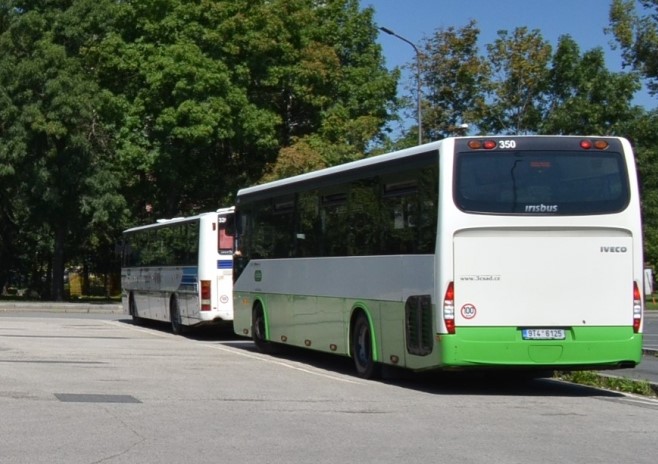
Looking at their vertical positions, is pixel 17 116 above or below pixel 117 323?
above

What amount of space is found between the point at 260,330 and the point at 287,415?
9.64 meters

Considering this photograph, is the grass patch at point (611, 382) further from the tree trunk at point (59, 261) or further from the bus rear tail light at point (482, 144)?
the tree trunk at point (59, 261)

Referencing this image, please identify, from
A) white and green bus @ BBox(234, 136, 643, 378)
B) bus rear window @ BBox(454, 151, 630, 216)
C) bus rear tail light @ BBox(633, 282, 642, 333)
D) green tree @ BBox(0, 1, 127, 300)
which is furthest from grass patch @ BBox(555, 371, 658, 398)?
green tree @ BBox(0, 1, 127, 300)

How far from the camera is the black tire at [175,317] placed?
28645 mm

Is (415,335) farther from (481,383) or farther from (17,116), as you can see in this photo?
(17,116)

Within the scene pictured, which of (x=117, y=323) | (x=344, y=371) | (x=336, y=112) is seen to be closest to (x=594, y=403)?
(x=344, y=371)

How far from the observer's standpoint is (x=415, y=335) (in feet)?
50.2

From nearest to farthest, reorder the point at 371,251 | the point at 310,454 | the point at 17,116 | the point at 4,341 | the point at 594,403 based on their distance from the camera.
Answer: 1. the point at 310,454
2. the point at 594,403
3. the point at 371,251
4. the point at 4,341
5. the point at 17,116

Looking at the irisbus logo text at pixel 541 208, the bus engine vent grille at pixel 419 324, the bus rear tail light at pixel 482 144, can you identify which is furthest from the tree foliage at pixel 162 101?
the irisbus logo text at pixel 541 208

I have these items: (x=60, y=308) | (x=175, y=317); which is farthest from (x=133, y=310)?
(x=60, y=308)

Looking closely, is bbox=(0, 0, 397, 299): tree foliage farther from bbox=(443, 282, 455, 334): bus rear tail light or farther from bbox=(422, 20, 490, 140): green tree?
bbox=(443, 282, 455, 334): bus rear tail light

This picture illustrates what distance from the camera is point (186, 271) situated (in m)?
27.6

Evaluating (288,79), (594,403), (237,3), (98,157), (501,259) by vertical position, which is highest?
(237,3)

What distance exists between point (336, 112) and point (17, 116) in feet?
39.4
